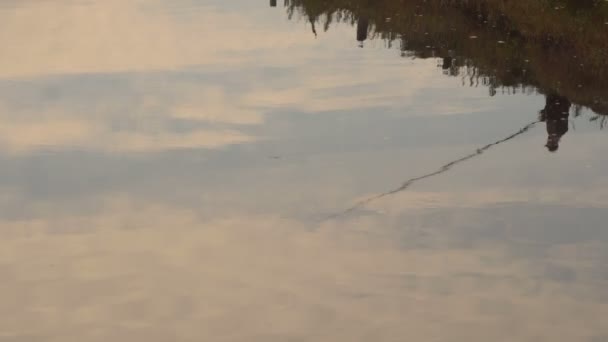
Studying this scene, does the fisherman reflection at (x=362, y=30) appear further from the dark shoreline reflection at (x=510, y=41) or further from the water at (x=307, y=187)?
the water at (x=307, y=187)

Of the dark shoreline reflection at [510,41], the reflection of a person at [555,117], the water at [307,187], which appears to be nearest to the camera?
the water at [307,187]

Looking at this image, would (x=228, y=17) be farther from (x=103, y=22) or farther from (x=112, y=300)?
(x=112, y=300)

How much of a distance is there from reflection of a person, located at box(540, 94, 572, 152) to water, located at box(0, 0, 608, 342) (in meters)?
0.03

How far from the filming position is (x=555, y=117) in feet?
37.7

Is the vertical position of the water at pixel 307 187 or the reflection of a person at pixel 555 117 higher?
the reflection of a person at pixel 555 117

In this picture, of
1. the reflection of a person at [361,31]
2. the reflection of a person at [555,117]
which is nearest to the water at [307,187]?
the reflection of a person at [555,117]

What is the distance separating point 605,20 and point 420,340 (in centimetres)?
986

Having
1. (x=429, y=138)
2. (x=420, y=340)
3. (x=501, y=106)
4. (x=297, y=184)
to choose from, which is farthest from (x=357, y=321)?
(x=501, y=106)

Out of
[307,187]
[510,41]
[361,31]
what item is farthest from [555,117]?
[361,31]

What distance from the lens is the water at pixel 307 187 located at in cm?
702

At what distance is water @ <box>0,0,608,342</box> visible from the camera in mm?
7023

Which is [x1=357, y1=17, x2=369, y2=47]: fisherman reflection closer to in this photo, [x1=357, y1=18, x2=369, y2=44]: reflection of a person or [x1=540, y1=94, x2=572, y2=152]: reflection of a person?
[x1=357, y1=18, x2=369, y2=44]: reflection of a person

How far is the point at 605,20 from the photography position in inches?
608

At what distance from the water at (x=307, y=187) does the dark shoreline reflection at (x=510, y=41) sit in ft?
0.18
